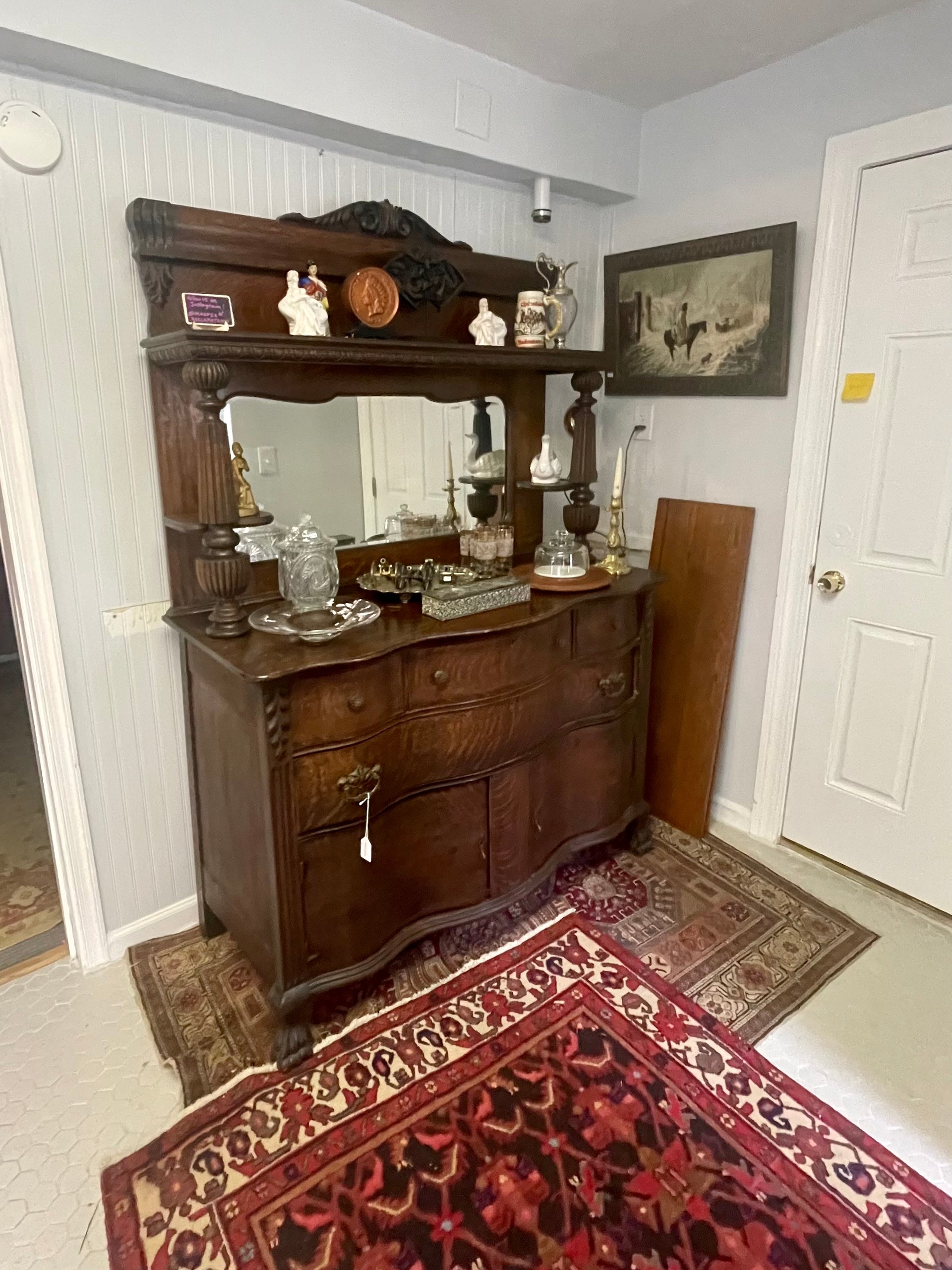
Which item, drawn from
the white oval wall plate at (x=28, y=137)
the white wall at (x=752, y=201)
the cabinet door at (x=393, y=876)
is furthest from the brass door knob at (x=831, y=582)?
the white oval wall plate at (x=28, y=137)

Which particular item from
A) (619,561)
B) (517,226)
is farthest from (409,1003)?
(517,226)

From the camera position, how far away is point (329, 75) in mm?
1746

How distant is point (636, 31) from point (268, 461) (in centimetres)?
139

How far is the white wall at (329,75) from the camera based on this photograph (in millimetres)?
1474

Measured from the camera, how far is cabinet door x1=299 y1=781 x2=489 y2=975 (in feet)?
5.50

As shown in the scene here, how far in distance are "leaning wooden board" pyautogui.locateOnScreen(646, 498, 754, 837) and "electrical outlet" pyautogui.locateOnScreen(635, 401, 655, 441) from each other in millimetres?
231

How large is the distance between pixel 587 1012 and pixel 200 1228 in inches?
35.8

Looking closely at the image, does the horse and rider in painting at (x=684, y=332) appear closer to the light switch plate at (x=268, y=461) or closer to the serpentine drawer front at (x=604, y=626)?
the serpentine drawer front at (x=604, y=626)

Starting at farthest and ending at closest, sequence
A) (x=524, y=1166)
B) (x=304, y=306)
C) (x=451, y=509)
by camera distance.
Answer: (x=451, y=509)
(x=304, y=306)
(x=524, y=1166)

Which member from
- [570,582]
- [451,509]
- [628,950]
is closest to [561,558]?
[570,582]

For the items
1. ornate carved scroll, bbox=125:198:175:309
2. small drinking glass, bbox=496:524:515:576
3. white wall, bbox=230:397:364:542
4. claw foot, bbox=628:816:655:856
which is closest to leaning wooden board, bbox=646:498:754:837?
claw foot, bbox=628:816:655:856

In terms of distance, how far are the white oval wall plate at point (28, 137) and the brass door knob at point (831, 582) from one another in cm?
215

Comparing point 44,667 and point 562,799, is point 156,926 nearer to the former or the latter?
point 44,667

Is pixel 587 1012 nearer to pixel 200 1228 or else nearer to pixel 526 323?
pixel 200 1228
